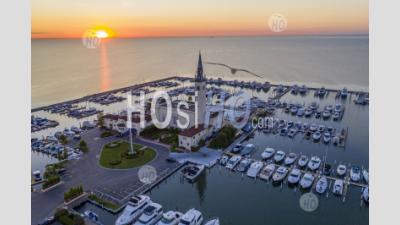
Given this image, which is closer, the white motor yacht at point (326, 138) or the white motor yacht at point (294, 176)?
the white motor yacht at point (294, 176)

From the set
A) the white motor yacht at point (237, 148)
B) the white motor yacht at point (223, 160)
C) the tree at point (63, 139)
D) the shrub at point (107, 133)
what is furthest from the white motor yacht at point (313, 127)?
the tree at point (63, 139)

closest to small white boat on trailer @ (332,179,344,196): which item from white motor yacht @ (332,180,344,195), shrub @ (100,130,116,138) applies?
white motor yacht @ (332,180,344,195)

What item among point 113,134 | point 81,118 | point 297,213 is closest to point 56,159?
point 113,134

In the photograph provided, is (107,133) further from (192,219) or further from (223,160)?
(192,219)

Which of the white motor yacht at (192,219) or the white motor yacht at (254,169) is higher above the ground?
the white motor yacht at (254,169)

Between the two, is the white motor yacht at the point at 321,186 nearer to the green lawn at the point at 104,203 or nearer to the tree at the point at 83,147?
the green lawn at the point at 104,203

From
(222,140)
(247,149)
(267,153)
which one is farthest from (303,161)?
(222,140)

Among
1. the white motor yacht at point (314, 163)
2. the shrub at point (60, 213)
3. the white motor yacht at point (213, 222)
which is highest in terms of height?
the white motor yacht at point (314, 163)
